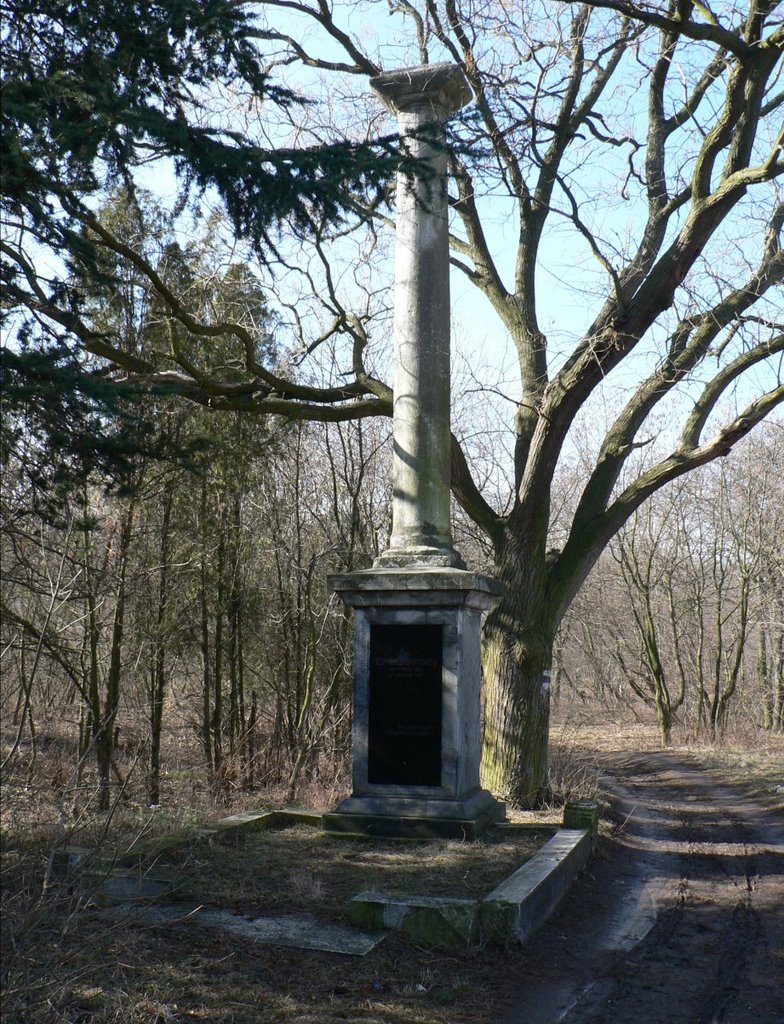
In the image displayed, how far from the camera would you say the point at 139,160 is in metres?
Answer: 5.92

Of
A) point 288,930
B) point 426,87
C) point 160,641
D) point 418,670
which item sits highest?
point 426,87

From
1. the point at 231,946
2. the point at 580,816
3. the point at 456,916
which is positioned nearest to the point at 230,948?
the point at 231,946

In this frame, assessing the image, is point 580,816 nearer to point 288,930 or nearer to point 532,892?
point 532,892

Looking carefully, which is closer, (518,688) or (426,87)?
(426,87)

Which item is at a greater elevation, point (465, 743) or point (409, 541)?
point (409, 541)

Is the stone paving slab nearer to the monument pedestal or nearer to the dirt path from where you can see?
the dirt path

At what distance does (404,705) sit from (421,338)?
3.43 m

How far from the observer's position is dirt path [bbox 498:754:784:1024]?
5.17 meters

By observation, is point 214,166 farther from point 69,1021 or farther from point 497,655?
point 497,655

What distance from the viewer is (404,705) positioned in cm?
841

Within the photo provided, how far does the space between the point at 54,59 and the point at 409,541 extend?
190 inches

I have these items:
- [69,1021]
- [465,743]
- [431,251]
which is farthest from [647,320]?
[69,1021]

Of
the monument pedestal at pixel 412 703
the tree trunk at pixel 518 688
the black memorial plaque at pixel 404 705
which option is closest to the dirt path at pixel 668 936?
the tree trunk at pixel 518 688

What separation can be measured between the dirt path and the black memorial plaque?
5.50 feet
